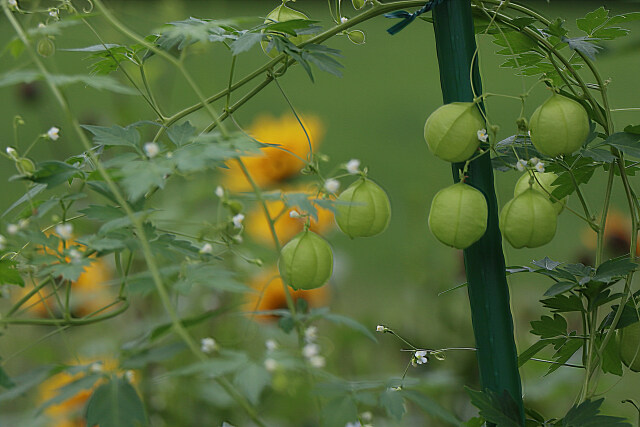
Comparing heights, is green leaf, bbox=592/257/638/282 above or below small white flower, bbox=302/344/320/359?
below

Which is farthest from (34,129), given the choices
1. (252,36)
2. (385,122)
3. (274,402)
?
(252,36)

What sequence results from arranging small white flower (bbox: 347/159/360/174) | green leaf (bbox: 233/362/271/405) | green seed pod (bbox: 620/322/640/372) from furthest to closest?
1. green seed pod (bbox: 620/322/640/372)
2. small white flower (bbox: 347/159/360/174)
3. green leaf (bbox: 233/362/271/405)

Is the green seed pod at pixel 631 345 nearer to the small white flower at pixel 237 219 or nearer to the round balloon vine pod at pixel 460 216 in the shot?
the round balloon vine pod at pixel 460 216

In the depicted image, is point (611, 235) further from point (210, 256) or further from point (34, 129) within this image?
point (34, 129)

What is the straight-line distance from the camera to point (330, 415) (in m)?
0.38

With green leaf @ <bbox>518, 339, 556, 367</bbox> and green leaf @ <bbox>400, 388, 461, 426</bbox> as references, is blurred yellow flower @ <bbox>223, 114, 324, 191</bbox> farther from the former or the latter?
green leaf @ <bbox>400, 388, 461, 426</bbox>

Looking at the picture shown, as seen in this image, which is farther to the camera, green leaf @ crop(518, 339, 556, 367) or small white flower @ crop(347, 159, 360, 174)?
green leaf @ crop(518, 339, 556, 367)

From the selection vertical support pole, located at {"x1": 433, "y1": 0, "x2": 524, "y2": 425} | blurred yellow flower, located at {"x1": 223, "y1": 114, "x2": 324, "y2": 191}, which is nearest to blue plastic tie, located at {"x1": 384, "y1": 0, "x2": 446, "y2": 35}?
vertical support pole, located at {"x1": 433, "y1": 0, "x2": 524, "y2": 425}

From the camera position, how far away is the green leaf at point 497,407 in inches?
18.8

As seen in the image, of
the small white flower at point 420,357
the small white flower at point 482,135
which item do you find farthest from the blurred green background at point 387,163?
the small white flower at point 482,135

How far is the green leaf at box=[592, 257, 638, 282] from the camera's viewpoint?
492mm

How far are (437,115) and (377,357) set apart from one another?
1.10 meters

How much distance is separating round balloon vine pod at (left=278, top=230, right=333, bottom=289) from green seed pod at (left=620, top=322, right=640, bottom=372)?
10.4 inches

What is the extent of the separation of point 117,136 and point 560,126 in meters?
0.32
